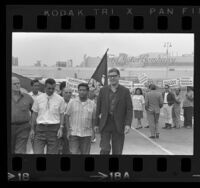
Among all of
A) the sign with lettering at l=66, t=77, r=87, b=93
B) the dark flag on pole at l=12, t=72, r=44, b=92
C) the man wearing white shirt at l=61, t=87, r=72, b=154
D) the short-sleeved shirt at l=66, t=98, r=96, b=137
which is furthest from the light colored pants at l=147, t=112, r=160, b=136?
the dark flag on pole at l=12, t=72, r=44, b=92

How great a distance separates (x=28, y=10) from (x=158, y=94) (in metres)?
2.63

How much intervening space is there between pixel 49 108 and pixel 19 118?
1.77 ft

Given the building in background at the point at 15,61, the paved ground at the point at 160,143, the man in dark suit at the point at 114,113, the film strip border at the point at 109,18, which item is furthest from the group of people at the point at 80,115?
the film strip border at the point at 109,18

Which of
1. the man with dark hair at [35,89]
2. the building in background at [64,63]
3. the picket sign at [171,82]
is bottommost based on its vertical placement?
the man with dark hair at [35,89]

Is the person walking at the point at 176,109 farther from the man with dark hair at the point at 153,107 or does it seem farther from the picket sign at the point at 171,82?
the man with dark hair at the point at 153,107

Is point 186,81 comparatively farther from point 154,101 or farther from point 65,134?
point 65,134

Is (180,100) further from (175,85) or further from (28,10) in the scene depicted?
(28,10)

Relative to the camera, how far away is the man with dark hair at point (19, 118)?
42.1 feet

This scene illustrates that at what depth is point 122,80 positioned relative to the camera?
12812mm

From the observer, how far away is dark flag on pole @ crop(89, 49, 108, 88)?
12773mm

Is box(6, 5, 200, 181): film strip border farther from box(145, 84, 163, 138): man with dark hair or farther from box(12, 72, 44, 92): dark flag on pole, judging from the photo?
box(145, 84, 163, 138): man with dark hair

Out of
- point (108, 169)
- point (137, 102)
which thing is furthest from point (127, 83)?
point (108, 169)
